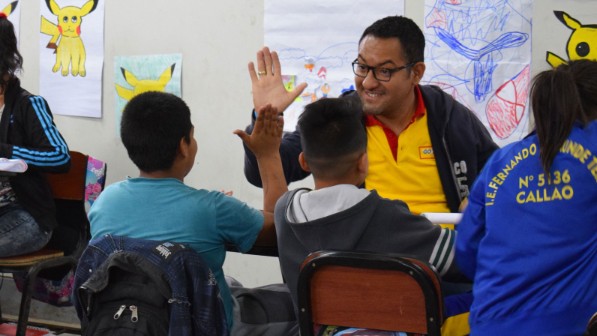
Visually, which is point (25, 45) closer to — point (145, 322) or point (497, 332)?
point (145, 322)

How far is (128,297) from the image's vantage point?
1.88 meters

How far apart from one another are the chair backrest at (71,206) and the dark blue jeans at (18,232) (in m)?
0.14

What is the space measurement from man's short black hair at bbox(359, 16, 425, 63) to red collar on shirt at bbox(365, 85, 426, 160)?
112mm

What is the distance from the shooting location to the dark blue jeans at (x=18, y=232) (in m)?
3.07

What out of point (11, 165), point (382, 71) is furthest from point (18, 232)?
point (382, 71)

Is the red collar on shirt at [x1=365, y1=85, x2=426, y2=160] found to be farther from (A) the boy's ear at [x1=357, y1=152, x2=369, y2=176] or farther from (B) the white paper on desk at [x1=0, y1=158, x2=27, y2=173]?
(B) the white paper on desk at [x1=0, y1=158, x2=27, y2=173]

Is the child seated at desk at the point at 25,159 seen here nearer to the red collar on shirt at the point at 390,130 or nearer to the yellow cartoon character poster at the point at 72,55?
the yellow cartoon character poster at the point at 72,55

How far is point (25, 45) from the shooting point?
4102mm

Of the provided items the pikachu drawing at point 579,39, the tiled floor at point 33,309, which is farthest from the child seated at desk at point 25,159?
the pikachu drawing at point 579,39

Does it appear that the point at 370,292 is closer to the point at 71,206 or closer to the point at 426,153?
the point at 426,153

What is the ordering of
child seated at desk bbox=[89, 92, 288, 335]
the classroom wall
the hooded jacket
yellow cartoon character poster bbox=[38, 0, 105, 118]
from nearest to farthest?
1. the hooded jacket
2. child seated at desk bbox=[89, 92, 288, 335]
3. the classroom wall
4. yellow cartoon character poster bbox=[38, 0, 105, 118]

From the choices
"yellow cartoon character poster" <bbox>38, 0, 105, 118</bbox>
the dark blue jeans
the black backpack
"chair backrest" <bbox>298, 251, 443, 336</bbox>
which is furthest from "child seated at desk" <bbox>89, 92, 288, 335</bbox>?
"yellow cartoon character poster" <bbox>38, 0, 105, 118</bbox>

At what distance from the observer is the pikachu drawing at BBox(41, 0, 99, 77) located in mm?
3947

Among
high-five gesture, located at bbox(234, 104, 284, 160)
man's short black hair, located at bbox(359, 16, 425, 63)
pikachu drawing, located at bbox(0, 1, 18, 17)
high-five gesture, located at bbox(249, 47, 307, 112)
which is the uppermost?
pikachu drawing, located at bbox(0, 1, 18, 17)
